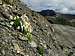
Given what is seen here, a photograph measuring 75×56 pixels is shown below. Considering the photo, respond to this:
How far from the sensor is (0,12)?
2131cm

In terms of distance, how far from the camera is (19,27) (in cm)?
1977

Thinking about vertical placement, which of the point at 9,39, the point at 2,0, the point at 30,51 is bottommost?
the point at 30,51

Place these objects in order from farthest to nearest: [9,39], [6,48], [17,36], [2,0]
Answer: [2,0], [17,36], [9,39], [6,48]

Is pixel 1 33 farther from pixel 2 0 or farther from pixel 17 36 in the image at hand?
pixel 2 0

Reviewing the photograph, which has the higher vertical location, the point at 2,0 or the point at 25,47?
the point at 2,0

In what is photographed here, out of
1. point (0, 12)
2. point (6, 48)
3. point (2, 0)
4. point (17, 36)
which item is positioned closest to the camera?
point (6, 48)

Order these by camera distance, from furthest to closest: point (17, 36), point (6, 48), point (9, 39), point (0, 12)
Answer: point (0, 12), point (17, 36), point (9, 39), point (6, 48)

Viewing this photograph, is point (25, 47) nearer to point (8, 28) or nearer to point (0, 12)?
point (8, 28)

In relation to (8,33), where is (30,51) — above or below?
below

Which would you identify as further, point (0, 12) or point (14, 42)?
point (0, 12)

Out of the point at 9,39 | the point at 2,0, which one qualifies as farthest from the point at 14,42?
the point at 2,0

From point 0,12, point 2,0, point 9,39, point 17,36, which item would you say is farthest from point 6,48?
point 2,0

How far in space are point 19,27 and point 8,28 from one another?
1.03m

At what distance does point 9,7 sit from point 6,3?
1.52 feet
